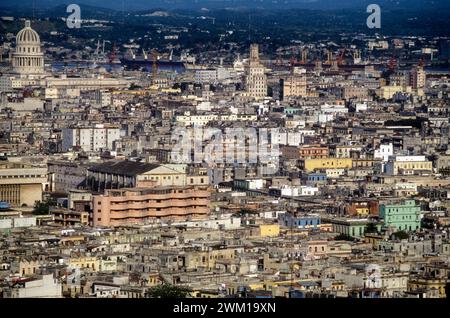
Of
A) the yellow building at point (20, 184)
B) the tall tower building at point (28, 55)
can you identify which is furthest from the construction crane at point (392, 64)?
the yellow building at point (20, 184)

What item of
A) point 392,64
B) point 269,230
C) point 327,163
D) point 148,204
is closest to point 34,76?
point 392,64

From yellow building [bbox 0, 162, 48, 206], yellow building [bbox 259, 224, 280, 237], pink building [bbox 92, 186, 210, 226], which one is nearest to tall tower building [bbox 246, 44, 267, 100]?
yellow building [bbox 0, 162, 48, 206]

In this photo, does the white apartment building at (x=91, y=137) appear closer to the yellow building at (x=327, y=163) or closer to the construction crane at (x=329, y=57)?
the yellow building at (x=327, y=163)

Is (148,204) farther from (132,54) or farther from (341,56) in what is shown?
(132,54)

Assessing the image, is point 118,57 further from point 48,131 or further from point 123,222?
point 123,222

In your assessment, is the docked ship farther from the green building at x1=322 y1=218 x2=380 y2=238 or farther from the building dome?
the green building at x1=322 y1=218 x2=380 y2=238
